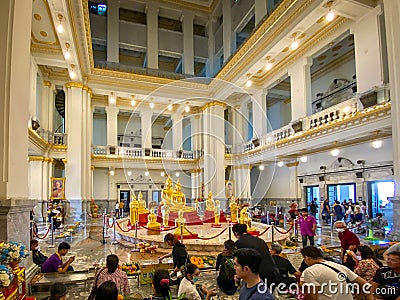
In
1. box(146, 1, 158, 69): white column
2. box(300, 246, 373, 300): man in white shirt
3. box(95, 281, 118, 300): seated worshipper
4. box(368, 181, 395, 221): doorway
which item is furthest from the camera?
box(146, 1, 158, 69): white column

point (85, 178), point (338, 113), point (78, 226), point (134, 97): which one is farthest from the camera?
point (134, 97)

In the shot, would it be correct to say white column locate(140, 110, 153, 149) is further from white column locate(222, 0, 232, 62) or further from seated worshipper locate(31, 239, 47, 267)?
seated worshipper locate(31, 239, 47, 267)

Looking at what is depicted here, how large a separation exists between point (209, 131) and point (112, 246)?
1252 centimetres

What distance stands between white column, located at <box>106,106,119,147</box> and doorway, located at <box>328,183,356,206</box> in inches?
562

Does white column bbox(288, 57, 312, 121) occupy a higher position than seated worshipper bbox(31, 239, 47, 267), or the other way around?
white column bbox(288, 57, 312, 121)

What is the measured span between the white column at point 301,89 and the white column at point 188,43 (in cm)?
834

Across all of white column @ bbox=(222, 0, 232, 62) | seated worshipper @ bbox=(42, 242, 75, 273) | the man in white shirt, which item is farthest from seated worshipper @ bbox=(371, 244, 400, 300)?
white column @ bbox=(222, 0, 232, 62)

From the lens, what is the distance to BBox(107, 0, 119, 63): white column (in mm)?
20188

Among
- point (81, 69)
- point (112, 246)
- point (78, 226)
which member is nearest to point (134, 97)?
point (81, 69)

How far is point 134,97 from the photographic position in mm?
20219

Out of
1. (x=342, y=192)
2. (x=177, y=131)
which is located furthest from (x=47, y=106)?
(x=342, y=192)

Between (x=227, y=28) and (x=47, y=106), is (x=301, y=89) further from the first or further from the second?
(x=47, y=106)

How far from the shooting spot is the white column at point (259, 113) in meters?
18.8

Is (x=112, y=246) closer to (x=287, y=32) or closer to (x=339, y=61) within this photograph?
(x=287, y=32)
